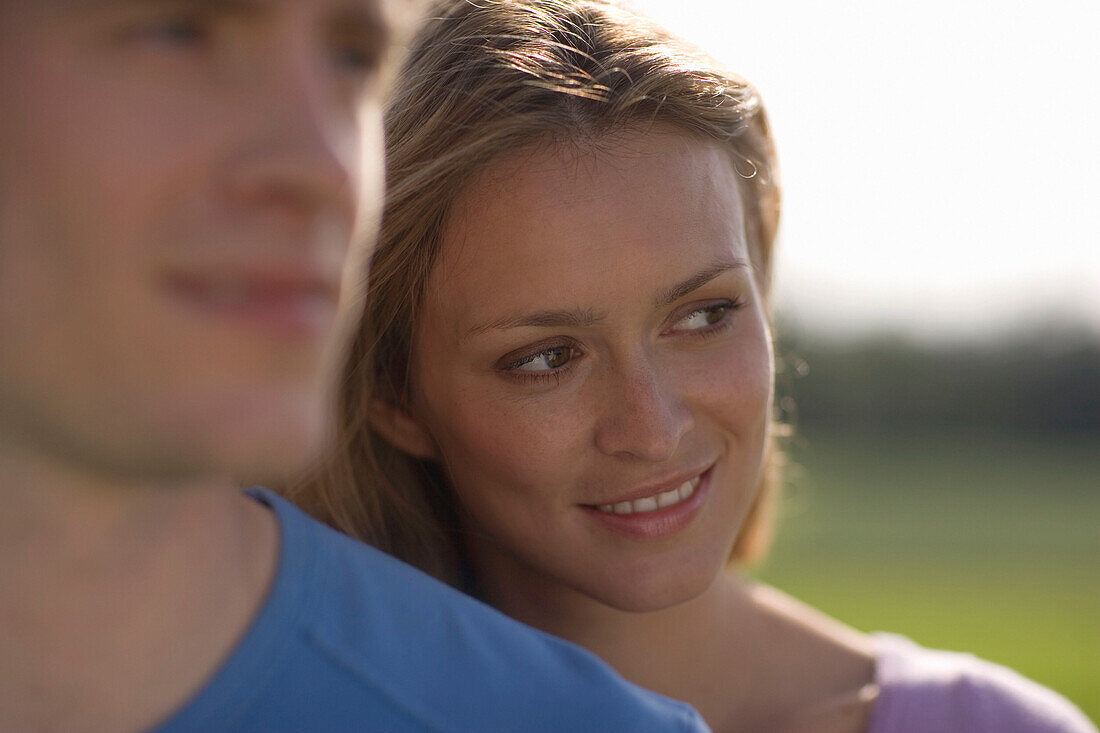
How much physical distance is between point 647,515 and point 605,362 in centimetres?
32

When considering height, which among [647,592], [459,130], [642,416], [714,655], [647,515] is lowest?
[714,655]

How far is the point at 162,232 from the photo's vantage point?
0.96 metres

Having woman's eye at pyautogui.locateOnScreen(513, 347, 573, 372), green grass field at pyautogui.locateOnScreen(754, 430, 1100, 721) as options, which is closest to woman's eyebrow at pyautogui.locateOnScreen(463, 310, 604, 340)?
woman's eye at pyautogui.locateOnScreen(513, 347, 573, 372)

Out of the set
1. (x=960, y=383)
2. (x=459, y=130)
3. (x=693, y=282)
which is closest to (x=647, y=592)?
(x=693, y=282)

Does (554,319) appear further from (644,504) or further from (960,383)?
(960,383)

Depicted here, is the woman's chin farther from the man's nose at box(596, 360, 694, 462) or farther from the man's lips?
the man's lips

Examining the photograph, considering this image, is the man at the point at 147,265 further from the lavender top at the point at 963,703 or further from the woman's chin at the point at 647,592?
the lavender top at the point at 963,703

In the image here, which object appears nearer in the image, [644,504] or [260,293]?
[260,293]

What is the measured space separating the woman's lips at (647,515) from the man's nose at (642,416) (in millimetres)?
135

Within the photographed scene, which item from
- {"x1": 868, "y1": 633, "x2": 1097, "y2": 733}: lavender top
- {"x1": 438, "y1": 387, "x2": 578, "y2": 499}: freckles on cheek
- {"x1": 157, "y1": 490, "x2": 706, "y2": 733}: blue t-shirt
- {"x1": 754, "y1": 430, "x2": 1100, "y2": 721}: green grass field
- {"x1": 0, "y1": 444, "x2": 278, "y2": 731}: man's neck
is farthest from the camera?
{"x1": 754, "y1": 430, "x2": 1100, "y2": 721}: green grass field

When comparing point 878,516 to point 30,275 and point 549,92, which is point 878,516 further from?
point 30,275

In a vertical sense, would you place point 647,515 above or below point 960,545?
above

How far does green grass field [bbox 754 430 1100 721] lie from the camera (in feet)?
31.9

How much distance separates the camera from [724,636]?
2.46m
